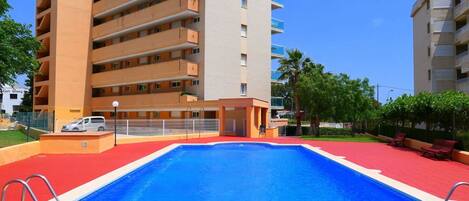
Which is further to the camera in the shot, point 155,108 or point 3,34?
point 155,108

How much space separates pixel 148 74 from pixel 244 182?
30965 mm

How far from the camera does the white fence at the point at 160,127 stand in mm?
28859

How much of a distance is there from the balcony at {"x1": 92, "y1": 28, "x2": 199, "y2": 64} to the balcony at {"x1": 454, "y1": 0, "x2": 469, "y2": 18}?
26387 mm

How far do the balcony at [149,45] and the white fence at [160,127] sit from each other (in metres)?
9.32

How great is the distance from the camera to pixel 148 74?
42.6 meters

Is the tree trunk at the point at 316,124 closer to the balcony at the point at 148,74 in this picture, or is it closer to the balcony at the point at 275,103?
the balcony at the point at 275,103

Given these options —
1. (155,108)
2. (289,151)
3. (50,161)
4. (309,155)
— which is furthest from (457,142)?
(155,108)

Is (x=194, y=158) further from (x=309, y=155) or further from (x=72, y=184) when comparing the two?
(x=72, y=184)

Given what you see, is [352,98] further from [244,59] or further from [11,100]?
[11,100]

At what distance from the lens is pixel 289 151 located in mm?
24422

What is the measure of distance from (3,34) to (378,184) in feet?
56.1

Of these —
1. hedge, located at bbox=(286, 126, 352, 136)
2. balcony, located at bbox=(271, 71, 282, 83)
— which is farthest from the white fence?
balcony, located at bbox=(271, 71, 282, 83)

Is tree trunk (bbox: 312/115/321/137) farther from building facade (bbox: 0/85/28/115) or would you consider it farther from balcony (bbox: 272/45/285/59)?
building facade (bbox: 0/85/28/115)

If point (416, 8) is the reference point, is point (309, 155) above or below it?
below
